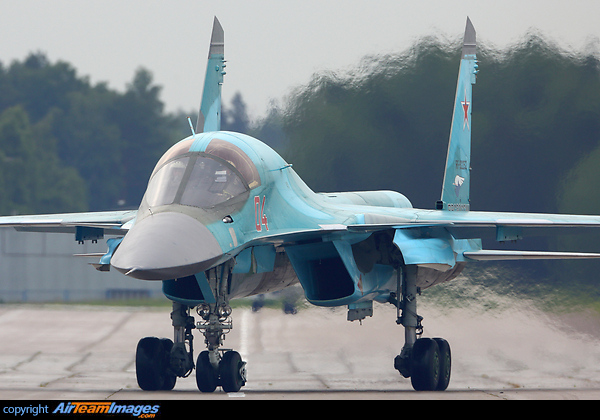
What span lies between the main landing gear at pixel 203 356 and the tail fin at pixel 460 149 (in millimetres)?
4817

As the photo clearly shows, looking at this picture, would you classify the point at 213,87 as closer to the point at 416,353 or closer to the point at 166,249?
the point at 416,353

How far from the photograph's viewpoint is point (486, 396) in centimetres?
944

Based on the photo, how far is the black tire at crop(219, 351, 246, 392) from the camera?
9.75m

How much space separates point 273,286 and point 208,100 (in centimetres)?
311

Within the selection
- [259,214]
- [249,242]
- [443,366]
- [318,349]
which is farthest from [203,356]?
[318,349]

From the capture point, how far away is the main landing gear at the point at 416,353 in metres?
11.2

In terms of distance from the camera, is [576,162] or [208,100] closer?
[208,100]

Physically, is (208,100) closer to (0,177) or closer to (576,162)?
(576,162)

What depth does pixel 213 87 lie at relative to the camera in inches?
503
